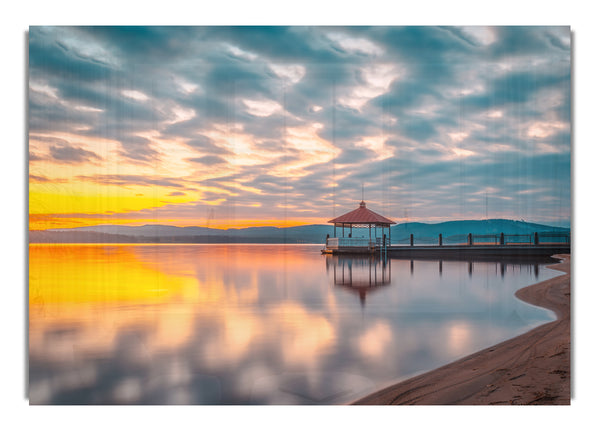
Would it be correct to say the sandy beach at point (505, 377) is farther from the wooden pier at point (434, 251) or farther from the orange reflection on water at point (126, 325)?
the wooden pier at point (434, 251)

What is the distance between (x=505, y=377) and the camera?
2773 mm

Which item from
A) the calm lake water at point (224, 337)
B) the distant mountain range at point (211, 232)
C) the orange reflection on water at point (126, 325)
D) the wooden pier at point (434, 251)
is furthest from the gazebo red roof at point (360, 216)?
the wooden pier at point (434, 251)

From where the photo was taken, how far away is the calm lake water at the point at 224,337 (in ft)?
9.59

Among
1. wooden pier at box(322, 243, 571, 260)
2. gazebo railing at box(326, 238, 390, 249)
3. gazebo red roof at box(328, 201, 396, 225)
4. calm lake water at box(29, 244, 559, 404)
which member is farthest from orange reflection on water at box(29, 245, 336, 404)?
gazebo railing at box(326, 238, 390, 249)

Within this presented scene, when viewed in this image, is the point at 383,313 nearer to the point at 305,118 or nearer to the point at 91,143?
the point at 305,118

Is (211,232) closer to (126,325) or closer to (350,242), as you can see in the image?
(126,325)

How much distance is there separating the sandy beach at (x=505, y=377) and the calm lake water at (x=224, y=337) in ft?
0.49

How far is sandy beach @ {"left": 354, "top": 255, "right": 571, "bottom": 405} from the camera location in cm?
266

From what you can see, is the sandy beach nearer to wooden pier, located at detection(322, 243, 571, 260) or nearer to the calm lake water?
the calm lake water

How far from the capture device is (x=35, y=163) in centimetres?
337

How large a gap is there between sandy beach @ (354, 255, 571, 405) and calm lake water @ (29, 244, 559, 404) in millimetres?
150

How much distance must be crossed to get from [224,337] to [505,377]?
102 inches
